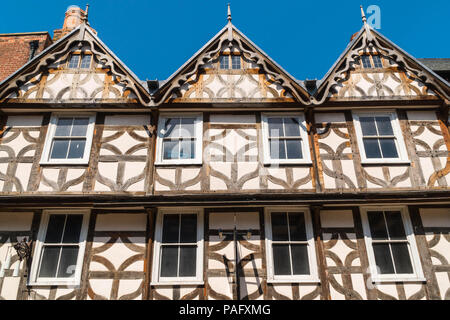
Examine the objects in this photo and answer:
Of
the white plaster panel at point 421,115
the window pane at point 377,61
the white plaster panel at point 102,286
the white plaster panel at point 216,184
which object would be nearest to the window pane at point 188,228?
the white plaster panel at point 216,184

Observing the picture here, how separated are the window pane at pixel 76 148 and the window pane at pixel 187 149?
3.02 meters

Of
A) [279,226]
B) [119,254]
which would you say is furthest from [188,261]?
[279,226]

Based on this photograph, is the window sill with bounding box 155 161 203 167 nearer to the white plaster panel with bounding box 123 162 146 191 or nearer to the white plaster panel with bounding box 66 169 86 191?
the white plaster panel with bounding box 123 162 146 191

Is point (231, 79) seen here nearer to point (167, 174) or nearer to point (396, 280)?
point (167, 174)

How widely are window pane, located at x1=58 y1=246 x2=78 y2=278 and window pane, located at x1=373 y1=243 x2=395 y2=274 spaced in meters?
8.14

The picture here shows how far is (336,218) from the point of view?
10.2 m

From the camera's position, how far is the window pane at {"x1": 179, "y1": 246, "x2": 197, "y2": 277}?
9.70 metres

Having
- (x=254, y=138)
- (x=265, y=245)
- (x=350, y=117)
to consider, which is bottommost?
(x=265, y=245)

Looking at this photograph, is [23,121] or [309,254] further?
[23,121]

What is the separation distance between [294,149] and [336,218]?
2418mm
